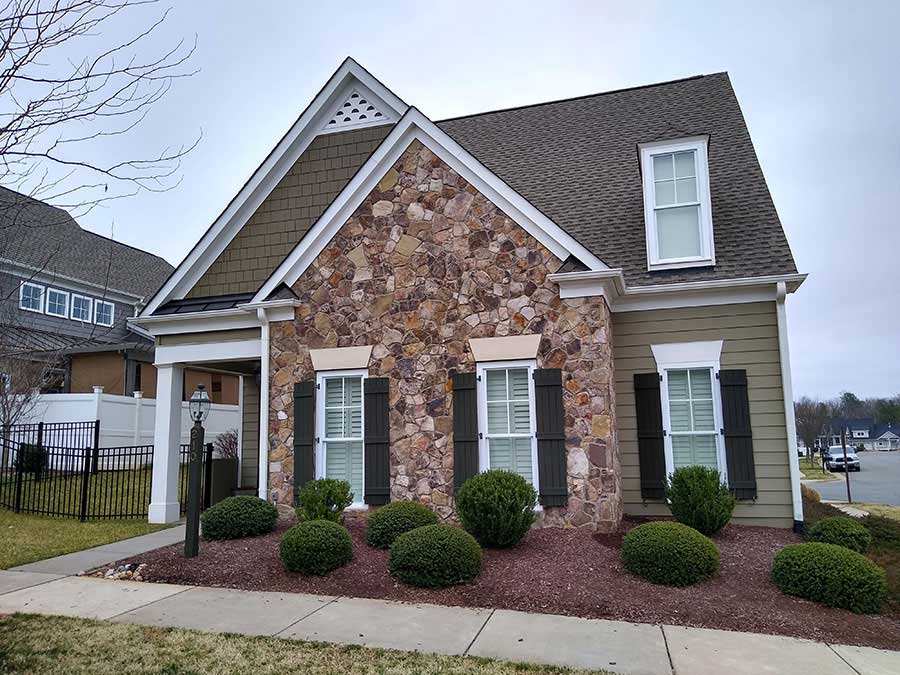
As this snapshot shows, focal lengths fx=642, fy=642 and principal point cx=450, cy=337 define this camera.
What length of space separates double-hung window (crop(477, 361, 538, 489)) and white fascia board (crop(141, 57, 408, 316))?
594 centimetres

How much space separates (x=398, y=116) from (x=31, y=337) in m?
7.33

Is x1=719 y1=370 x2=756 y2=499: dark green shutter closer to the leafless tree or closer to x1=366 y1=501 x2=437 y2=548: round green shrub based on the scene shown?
x1=366 y1=501 x2=437 y2=548: round green shrub

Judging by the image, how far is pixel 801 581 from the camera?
259 inches

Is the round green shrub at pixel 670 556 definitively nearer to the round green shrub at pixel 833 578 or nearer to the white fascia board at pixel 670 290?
the round green shrub at pixel 833 578

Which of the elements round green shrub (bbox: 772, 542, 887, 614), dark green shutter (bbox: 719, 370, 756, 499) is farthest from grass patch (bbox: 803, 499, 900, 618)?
dark green shutter (bbox: 719, 370, 756, 499)

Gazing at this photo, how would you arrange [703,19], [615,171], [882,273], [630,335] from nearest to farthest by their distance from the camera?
[630,335] → [703,19] → [615,171] → [882,273]

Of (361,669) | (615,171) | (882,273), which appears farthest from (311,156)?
(882,273)

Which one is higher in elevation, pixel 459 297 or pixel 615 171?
pixel 615 171

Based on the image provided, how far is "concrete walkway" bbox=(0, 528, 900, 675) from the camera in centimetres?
512

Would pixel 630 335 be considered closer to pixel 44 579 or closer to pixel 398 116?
pixel 398 116

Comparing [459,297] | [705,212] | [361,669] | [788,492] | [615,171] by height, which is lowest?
[361,669]

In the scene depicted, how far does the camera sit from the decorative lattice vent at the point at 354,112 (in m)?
12.7

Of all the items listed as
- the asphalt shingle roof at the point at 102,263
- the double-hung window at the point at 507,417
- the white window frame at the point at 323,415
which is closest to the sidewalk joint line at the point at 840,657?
the double-hung window at the point at 507,417

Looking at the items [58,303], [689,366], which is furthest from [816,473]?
[58,303]
